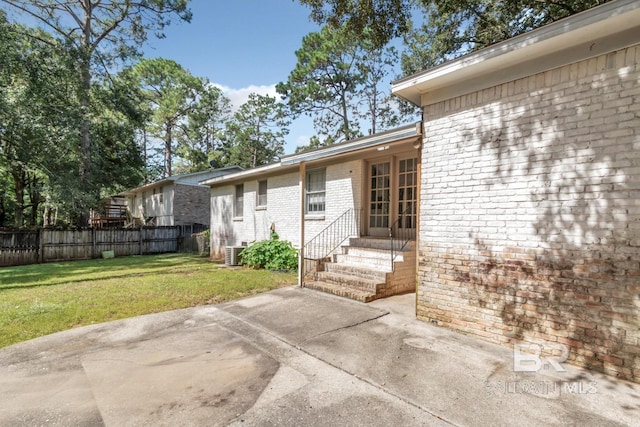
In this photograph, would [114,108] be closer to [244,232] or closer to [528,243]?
[244,232]

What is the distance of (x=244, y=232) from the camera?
503 inches

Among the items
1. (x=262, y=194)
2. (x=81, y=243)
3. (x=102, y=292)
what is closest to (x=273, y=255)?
(x=262, y=194)

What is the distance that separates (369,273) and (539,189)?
3.66 metres

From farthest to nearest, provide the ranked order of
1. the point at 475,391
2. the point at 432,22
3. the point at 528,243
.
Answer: the point at 432,22, the point at 528,243, the point at 475,391

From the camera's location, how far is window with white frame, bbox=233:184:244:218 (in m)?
13.2

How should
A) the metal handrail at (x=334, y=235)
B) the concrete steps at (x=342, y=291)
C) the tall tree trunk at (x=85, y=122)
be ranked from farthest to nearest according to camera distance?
1. the tall tree trunk at (x=85, y=122)
2. the metal handrail at (x=334, y=235)
3. the concrete steps at (x=342, y=291)

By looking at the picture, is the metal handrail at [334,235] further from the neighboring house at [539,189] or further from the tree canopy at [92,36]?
the tree canopy at [92,36]

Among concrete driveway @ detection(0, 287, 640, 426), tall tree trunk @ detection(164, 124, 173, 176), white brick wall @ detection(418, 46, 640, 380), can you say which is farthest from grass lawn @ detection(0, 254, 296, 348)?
tall tree trunk @ detection(164, 124, 173, 176)

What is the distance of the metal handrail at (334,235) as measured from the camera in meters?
8.60

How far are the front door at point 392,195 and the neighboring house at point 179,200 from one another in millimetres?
14492

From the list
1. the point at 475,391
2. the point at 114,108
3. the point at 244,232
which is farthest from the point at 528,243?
the point at 114,108

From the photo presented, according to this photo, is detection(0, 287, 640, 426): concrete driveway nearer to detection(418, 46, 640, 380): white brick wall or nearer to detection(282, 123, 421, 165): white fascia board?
detection(418, 46, 640, 380): white brick wall

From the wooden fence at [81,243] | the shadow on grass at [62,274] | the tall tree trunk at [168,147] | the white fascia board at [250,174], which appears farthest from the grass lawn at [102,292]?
the tall tree trunk at [168,147]

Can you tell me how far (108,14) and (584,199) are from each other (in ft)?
77.1
